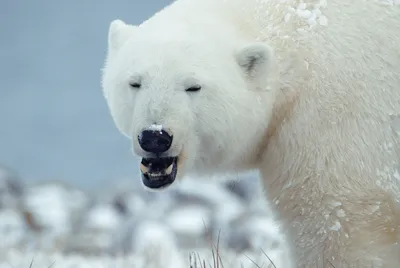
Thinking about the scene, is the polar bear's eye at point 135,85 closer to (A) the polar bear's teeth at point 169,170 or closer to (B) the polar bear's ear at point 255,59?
(A) the polar bear's teeth at point 169,170

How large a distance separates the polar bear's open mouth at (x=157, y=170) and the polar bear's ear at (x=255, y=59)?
2.08 ft

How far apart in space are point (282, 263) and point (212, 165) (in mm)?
1331

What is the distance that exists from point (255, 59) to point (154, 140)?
75cm

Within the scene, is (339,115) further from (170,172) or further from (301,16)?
(170,172)

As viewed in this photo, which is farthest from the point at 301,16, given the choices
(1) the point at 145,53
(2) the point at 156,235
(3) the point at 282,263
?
(2) the point at 156,235

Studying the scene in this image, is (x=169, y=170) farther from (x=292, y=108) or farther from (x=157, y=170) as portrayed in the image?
(x=292, y=108)

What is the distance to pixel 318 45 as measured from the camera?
396 centimetres

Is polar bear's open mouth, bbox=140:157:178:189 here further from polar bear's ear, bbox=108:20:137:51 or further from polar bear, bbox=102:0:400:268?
polar bear's ear, bbox=108:20:137:51

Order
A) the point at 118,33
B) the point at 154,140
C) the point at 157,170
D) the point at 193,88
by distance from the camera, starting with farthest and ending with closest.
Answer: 1. the point at 118,33
2. the point at 157,170
3. the point at 193,88
4. the point at 154,140

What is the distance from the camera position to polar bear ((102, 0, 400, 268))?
376 cm

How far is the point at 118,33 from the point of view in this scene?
14.0 feet

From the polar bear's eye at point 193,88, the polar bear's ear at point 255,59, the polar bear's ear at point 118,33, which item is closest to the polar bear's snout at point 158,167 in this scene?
the polar bear's eye at point 193,88

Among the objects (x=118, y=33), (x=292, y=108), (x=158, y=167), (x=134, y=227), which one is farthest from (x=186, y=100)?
(x=134, y=227)

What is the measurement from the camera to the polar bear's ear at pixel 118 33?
4.24 metres
